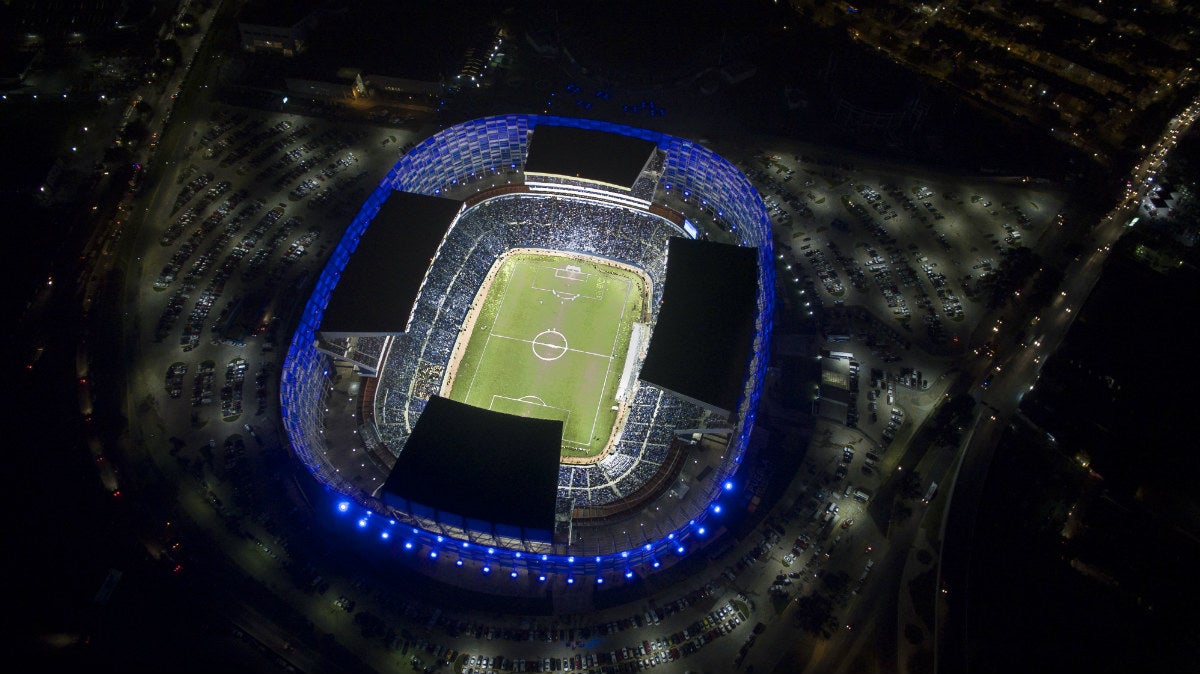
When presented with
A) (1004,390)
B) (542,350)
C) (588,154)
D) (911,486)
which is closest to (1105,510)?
(1004,390)

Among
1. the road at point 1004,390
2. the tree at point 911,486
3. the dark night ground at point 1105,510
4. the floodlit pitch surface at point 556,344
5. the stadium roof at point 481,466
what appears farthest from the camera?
the floodlit pitch surface at point 556,344

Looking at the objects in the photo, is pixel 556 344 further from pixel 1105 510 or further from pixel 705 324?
pixel 1105 510

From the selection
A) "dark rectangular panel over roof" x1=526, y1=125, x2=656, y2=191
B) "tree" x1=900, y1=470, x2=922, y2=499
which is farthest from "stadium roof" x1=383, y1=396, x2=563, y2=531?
"tree" x1=900, y1=470, x2=922, y2=499

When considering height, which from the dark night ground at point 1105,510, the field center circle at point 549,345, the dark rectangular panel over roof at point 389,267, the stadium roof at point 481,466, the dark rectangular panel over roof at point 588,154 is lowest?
the dark night ground at point 1105,510

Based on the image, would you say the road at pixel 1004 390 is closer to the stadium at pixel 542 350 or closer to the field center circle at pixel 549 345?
the stadium at pixel 542 350

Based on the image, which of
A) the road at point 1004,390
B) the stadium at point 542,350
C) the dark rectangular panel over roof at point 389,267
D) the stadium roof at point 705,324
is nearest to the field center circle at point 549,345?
the stadium at point 542,350

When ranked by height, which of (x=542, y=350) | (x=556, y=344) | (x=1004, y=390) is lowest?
(x=1004, y=390)
